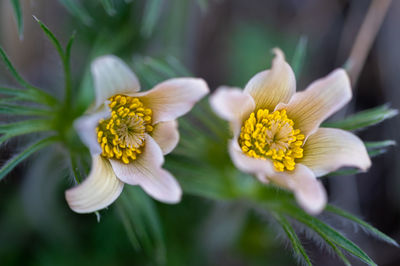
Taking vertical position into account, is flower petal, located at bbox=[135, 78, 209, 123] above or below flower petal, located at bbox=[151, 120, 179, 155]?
above

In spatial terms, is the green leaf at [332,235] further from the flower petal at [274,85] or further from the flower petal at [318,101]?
the flower petal at [274,85]

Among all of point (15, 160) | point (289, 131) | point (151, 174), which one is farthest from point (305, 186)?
point (15, 160)

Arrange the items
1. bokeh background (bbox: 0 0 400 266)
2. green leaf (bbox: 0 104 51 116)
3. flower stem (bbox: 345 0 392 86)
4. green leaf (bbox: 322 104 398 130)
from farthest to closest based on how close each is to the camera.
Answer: flower stem (bbox: 345 0 392 86)
bokeh background (bbox: 0 0 400 266)
green leaf (bbox: 322 104 398 130)
green leaf (bbox: 0 104 51 116)

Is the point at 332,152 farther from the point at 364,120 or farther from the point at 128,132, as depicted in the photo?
the point at 128,132

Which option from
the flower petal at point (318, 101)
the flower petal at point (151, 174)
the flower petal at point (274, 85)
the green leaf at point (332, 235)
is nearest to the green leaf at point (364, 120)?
the flower petal at point (318, 101)

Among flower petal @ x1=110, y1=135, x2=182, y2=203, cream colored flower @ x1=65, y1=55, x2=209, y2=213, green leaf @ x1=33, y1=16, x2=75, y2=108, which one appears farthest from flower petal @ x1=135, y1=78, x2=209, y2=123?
green leaf @ x1=33, y1=16, x2=75, y2=108

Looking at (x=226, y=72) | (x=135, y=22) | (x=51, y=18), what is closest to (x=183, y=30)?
(x=135, y=22)

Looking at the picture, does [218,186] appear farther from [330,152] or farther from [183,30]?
[183,30]

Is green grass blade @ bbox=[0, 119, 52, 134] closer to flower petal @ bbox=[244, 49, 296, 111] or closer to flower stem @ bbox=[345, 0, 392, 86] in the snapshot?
flower petal @ bbox=[244, 49, 296, 111]
